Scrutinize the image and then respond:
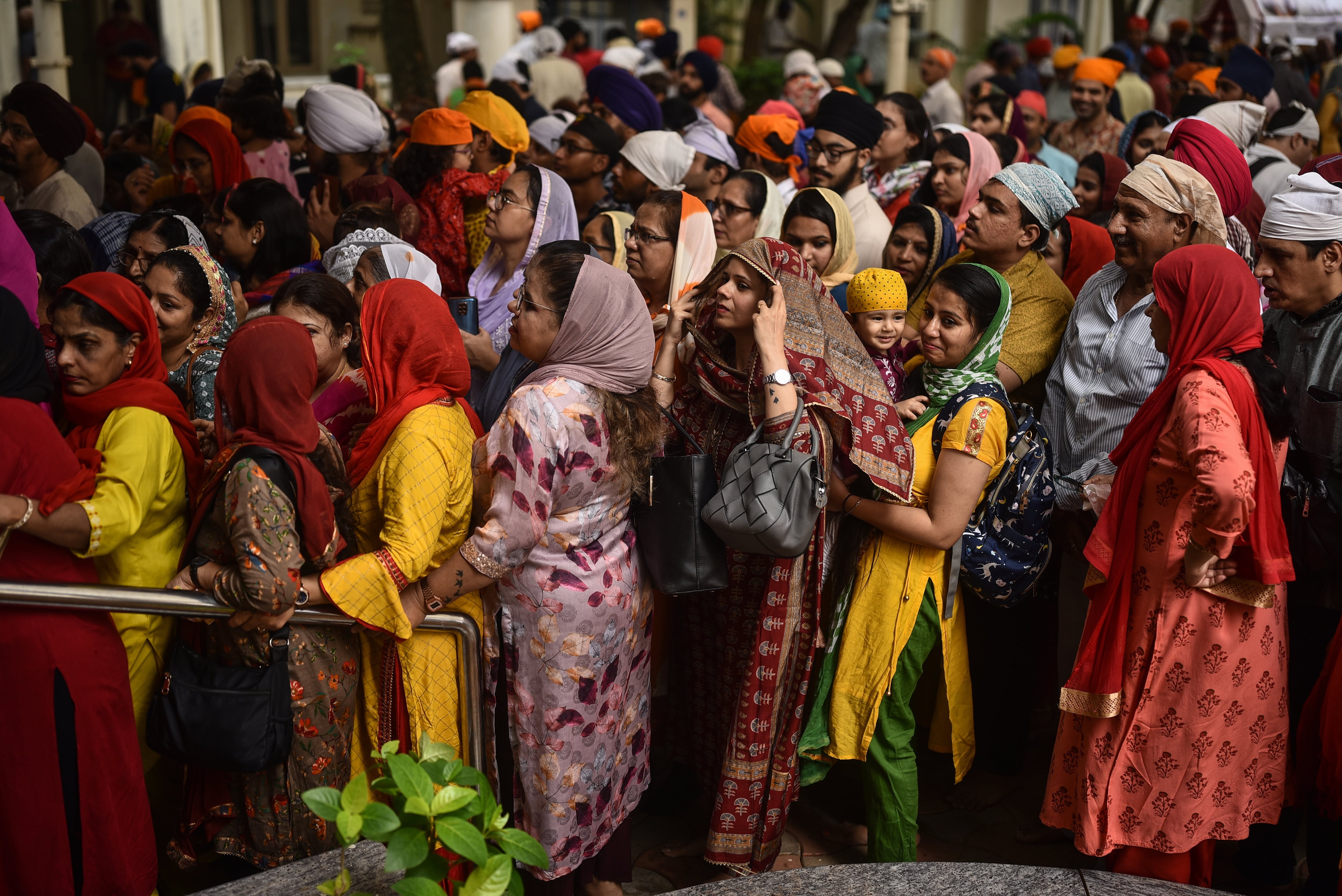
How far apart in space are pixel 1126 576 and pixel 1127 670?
0.25 metres

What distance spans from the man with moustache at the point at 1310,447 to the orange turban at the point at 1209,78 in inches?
263

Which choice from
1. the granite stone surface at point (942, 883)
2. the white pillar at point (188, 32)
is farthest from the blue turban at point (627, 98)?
the white pillar at point (188, 32)

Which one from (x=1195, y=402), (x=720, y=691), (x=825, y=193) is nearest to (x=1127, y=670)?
(x=1195, y=402)

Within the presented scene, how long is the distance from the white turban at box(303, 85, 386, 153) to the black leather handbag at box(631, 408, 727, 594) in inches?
138

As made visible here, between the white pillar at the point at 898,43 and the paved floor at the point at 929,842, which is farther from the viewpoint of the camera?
the white pillar at the point at 898,43

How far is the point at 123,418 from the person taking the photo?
8.80ft

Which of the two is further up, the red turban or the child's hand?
the red turban

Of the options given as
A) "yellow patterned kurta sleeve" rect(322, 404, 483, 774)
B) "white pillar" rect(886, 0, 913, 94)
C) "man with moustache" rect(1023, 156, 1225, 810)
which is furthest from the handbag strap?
"white pillar" rect(886, 0, 913, 94)

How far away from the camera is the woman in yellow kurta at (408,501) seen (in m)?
2.64

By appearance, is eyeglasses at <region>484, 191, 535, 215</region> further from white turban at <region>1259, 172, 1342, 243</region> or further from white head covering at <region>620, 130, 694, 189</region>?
white turban at <region>1259, 172, 1342, 243</region>

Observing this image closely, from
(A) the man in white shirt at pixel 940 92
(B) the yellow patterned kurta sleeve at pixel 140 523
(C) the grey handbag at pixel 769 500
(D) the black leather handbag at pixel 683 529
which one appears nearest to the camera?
(B) the yellow patterned kurta sleeve at pixel 140 523

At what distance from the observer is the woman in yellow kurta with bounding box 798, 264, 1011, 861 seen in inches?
121

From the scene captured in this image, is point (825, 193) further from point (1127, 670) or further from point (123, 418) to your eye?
point (123, 418)

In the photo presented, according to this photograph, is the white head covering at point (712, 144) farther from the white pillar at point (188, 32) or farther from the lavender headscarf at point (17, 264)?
the white pillar at point (188, 32)
